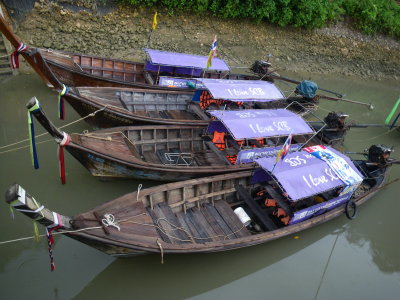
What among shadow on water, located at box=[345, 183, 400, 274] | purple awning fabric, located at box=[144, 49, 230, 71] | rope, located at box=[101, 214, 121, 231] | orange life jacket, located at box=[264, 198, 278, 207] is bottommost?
shadow on water, located at box=[345, 183, 400, 274]

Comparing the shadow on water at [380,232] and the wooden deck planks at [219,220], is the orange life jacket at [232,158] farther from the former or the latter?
the shadow on water at [380,232]

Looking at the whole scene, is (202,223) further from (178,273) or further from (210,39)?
(210,39)

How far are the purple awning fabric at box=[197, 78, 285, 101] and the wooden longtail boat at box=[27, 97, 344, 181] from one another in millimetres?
711

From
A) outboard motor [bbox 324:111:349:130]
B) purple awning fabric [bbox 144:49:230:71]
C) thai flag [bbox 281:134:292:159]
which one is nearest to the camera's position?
thai flag [bbox 281:134:292:159]

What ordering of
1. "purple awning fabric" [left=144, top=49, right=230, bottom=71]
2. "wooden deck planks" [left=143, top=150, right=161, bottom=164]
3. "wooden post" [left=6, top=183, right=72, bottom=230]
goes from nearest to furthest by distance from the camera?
"wooden post" [left=6, top=183, right=72, bottom=230], "wooden deck planks" [left=143, top=150, right=161, bottom=164], "purple awning fabric" [left=144, top=49, right=230, bottom=71]

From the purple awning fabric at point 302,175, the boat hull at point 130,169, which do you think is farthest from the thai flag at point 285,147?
the boat hull at point 130,169

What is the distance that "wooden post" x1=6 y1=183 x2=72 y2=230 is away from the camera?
4.03 metres

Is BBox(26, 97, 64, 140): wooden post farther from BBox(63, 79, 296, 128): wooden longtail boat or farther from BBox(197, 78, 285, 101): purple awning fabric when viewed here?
BBox(197, 78, 285, 101): purple awning fabric

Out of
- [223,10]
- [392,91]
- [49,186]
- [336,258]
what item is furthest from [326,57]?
[49,186]

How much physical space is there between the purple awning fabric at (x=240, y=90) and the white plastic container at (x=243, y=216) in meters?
3.42

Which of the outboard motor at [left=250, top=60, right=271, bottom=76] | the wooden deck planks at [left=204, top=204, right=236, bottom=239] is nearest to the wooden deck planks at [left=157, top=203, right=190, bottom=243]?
the wooden deck planks at [left=204, top=204, right=236, bottom=239]

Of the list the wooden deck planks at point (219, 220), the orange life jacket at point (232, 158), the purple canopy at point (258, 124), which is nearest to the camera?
the wooden deck planks at point (219, 220)

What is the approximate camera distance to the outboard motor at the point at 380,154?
351 inches

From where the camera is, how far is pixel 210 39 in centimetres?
1756
